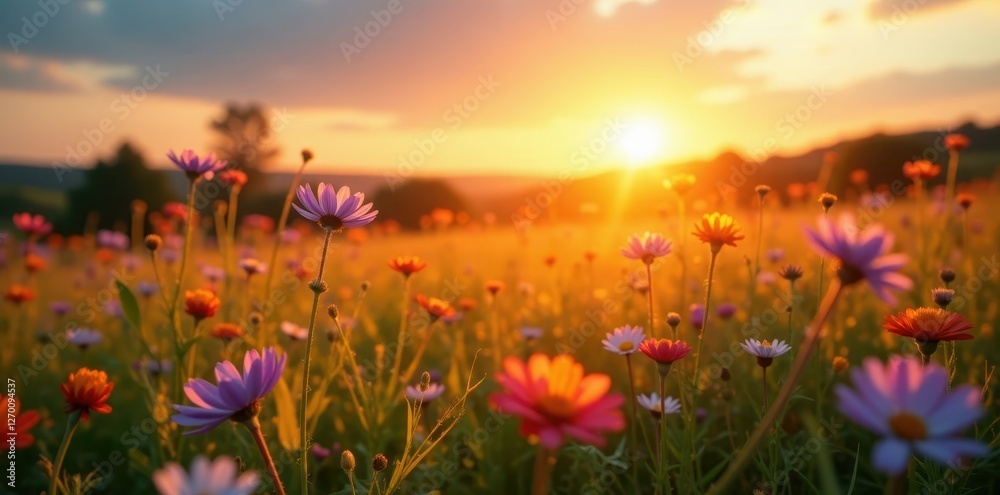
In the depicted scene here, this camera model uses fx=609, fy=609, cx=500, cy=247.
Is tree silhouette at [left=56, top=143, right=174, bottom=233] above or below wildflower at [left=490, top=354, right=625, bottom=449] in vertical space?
above

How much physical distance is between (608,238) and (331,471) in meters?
3.24

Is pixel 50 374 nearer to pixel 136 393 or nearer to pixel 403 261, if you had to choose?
pixel 136 393

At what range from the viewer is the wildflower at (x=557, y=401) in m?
0.68

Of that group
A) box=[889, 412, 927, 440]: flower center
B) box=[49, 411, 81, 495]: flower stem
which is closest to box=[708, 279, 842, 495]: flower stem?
box=[889, 412, 927, 440]: flower center

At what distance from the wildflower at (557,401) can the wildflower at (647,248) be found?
82cm

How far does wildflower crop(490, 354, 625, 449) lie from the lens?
2.22 feet

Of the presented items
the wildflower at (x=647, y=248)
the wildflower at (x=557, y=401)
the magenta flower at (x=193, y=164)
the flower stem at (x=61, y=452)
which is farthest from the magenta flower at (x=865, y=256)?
the magenta flower at (x=193, y=164)

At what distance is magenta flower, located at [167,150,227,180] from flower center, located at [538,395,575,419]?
1306 millimetres

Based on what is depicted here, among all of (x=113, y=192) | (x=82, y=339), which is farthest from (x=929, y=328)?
(x=113, y=192)

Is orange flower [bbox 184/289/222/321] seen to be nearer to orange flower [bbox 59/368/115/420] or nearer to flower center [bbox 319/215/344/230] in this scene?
orange flower [bbox 59/368/115/420]

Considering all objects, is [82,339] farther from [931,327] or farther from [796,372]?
[931,327]

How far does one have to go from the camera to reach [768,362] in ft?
4.33

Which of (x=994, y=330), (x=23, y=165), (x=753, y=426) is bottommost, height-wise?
(x=753, y=426)

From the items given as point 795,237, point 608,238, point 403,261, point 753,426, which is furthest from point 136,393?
point 795,237
